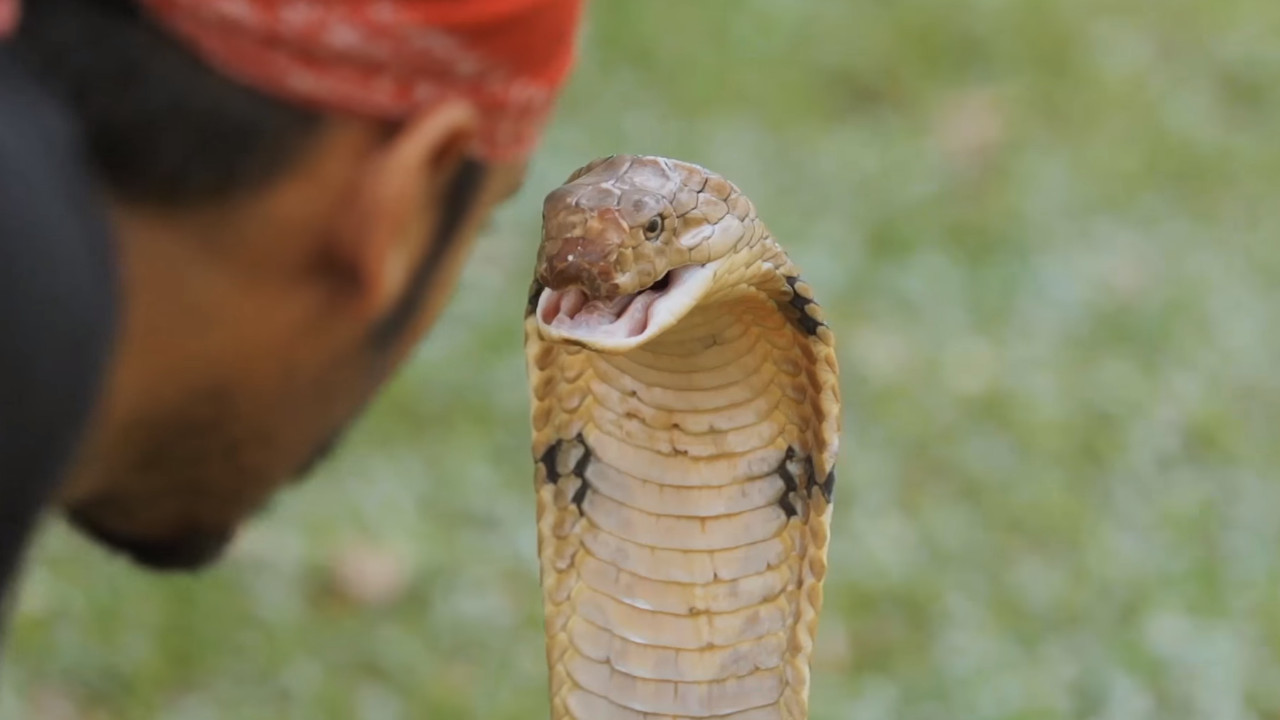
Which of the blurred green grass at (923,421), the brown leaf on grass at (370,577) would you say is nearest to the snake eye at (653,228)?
the blurred green grass at (923,421)

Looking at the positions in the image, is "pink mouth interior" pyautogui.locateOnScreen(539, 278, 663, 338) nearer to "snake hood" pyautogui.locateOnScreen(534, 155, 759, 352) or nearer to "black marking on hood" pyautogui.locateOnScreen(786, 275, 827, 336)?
"snake hood" pyautogui.locateOnScreen(534, 155, 759, 352)

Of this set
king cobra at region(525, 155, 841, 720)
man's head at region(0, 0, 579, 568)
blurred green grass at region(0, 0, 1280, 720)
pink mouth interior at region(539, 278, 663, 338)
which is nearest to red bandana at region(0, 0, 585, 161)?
man's head at region(0, 0, 579, 568)

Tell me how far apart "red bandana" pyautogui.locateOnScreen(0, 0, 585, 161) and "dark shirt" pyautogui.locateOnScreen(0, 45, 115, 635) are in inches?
3.5

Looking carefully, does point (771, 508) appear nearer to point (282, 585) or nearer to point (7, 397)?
point (7, 397)

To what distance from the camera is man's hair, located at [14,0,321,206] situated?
1062 mm

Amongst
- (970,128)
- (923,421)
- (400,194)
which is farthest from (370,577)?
(970,128)

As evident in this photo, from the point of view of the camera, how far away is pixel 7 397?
92cm

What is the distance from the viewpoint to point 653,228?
926 mm

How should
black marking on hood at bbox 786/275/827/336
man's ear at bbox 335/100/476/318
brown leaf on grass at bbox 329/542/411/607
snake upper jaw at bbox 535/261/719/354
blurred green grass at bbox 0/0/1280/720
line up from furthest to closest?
brown leaf on grass at bbox 329/542/411/607 → blurred green grass at bbox 0/0/1280/720 → man's ear at bbox 335/100/476/318 → black marking on hood at bbox 786/275/827/336 → snake upper jaw at bbox 535/261/719/354

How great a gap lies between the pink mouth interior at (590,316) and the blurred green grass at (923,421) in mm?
1319

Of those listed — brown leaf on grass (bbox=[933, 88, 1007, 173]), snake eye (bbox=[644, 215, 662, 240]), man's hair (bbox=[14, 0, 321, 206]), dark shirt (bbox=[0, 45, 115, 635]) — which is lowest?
dark shirt (bbox=[0, 45, 115, 635])

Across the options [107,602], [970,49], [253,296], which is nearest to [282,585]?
[107,602]

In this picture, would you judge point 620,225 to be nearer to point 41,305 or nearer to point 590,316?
point 590,316

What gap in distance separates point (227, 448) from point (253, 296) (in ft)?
0.51
